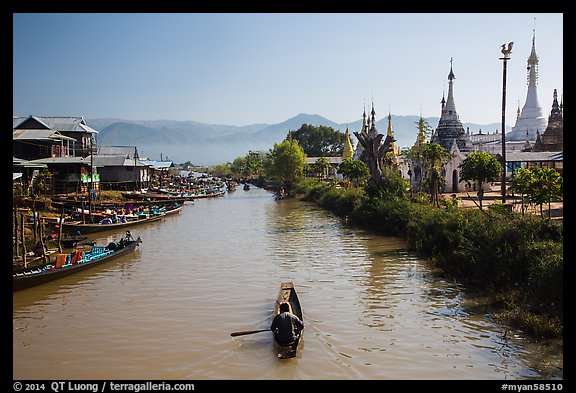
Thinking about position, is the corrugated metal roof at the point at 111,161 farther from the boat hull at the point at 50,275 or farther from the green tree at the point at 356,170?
the boat hull at the point at 50,275

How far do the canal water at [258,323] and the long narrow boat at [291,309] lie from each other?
21cm

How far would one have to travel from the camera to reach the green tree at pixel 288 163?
64938 mm

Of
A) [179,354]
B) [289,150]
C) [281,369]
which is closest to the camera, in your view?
[281,369]

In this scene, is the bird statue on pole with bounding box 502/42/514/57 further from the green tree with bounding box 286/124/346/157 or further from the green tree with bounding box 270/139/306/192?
the green tree with bounding box 286/124/346/157

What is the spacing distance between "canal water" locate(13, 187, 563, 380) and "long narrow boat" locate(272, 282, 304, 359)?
0.21m

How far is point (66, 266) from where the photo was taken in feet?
63.0

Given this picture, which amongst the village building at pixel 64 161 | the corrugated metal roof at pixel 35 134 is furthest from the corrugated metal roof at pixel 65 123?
the corrugated metal roof at pixel 35 134

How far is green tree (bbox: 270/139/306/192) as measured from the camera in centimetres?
6494

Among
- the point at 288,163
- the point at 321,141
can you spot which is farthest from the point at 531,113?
the point at 321,141

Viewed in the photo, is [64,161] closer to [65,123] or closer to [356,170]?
[65,123]
